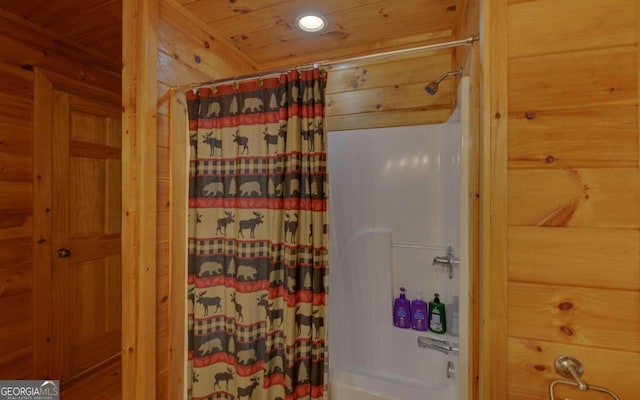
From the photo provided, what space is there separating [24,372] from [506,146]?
2839 millimetres

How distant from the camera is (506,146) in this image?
808mm

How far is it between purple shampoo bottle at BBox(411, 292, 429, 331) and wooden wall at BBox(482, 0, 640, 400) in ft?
2.86

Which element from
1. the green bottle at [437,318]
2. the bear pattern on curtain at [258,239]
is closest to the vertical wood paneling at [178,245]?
the bear pattern on curtain at [258,239]

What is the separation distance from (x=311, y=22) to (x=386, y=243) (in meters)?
1.34

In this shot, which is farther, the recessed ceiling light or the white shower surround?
the white shower surround

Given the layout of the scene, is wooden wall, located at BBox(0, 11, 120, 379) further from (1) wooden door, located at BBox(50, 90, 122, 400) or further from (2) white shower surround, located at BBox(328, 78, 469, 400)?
(2) white shower surround, located at BBox(328, 78, 469, 400)

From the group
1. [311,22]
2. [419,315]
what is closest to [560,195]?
[419,315]

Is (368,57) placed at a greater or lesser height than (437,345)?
greater

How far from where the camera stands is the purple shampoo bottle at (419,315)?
166cm

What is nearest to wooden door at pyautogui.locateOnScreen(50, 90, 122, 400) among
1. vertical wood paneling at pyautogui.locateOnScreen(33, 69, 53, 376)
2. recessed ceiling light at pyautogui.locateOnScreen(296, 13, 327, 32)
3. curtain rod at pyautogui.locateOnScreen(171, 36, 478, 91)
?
vertical wood paneling at pyautogui.locateOnScreen(33, 69, 53, 376)

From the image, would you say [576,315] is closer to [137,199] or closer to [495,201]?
[495,201]

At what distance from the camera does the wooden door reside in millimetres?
1873

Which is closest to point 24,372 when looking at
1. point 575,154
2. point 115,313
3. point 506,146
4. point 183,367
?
point 115,313

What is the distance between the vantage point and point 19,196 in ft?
5.54
